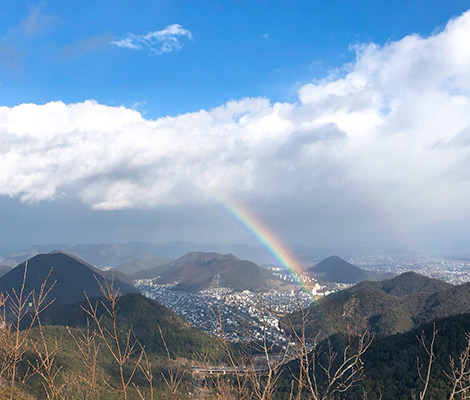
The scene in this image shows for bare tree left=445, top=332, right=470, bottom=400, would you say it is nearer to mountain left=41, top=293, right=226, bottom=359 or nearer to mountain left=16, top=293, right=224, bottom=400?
mountain left=16, top=293, right=224, bottom=400

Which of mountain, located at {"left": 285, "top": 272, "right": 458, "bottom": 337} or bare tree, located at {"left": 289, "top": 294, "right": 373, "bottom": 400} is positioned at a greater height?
bare tree, located at {"left": 289, "top": 294, "right": 373, "bottom": 400}

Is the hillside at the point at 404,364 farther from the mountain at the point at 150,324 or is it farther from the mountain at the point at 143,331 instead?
the mountain at the point at 150,324

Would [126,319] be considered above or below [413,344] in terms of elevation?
below

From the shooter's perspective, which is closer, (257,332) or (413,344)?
(413,344)

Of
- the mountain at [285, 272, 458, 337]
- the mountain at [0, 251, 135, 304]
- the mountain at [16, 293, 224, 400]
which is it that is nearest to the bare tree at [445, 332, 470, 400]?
the mountain at [16, 293, 224, 400]

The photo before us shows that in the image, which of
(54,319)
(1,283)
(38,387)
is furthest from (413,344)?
(1,283)

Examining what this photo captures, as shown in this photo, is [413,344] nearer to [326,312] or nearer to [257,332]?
[257,332]

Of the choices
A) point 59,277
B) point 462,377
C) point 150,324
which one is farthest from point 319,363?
point 59,277

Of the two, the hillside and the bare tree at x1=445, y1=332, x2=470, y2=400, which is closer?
the bare tree at x1=445, y1=332, x2=470, y2=400
